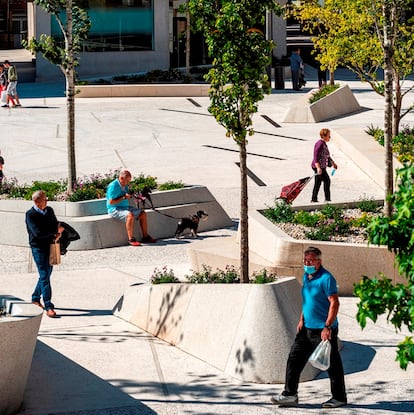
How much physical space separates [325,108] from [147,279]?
1794 cm

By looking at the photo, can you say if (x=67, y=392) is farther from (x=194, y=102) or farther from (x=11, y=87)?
(x=194, y=102)

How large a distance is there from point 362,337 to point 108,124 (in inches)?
798

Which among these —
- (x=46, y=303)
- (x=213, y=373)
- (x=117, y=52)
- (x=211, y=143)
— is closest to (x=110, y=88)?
(x=117, y=52)

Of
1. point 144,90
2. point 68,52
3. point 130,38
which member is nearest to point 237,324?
point 68,52

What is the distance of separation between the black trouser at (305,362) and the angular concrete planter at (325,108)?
21.6 meters

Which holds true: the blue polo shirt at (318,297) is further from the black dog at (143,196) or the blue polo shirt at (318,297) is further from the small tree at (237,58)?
the black dog at (143,196)

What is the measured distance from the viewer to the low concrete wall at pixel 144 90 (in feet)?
126

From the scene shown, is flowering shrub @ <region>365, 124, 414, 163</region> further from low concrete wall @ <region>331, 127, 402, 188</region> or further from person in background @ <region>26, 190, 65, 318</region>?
person in background @ <region>26, 190, 65, 318</region>

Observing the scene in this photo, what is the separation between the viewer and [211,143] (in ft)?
93.4

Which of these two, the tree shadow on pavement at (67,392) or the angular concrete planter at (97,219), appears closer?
the tree shadow on pavement at (67,392)

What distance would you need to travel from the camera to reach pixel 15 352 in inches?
397

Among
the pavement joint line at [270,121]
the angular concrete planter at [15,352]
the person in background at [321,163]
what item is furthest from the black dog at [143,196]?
the pavement joint line at [270,121]

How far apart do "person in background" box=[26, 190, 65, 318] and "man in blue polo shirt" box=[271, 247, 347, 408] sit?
4.18 meters

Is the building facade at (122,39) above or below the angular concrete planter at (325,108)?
above
